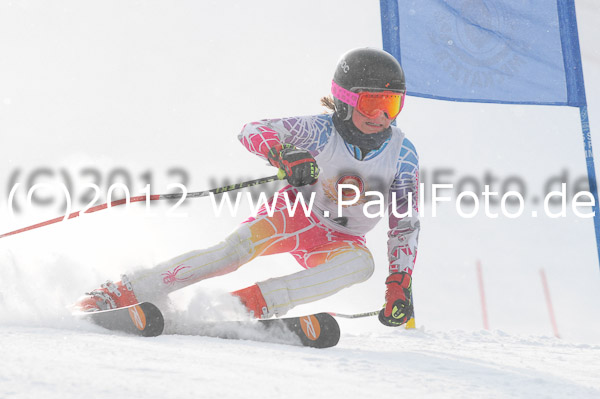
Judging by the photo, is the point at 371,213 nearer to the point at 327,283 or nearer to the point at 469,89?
the point at 327,283

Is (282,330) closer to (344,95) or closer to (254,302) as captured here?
(254,302)

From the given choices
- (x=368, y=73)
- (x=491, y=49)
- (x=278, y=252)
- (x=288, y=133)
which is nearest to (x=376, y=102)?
(x=368, y=73)

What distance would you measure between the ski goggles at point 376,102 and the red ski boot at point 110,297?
1.47 m

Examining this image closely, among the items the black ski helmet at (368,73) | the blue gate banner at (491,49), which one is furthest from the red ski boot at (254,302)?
the blue gate banner at (491,49)

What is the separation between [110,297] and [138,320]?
551 mm

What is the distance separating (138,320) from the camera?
2.29 m

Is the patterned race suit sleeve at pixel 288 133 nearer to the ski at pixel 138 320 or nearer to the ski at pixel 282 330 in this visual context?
the ski at pixel 282 330

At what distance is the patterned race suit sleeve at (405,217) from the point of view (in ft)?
10.3

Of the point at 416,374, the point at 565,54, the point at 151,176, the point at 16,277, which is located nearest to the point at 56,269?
the point at 16,277

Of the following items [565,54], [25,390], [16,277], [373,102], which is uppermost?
[565,54]

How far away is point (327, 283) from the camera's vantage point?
303 centimetres

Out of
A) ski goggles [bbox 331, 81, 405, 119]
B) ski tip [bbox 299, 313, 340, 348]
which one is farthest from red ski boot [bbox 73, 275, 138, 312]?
ski goggles [bbox 331, 81, 405, 119]

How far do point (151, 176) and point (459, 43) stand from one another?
3154mm

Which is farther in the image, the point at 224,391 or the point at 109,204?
the point at 109,204
